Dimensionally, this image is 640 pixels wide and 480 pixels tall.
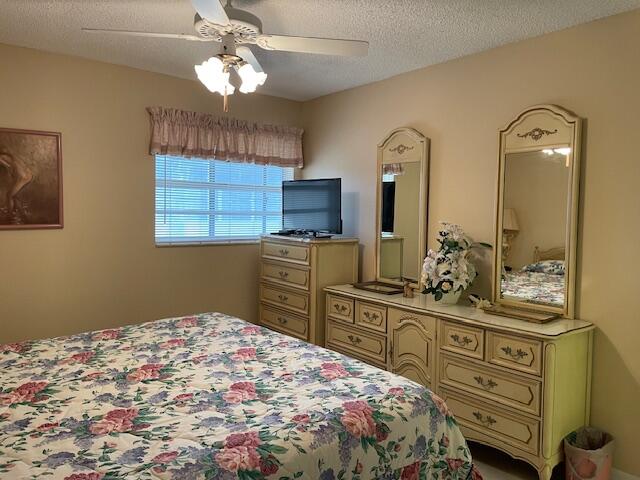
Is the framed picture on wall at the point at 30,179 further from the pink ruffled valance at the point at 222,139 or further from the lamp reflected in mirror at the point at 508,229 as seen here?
the lamp reflected in mirror at the point at 508,229

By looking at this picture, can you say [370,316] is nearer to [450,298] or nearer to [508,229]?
[450,298]

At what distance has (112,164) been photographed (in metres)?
3.72

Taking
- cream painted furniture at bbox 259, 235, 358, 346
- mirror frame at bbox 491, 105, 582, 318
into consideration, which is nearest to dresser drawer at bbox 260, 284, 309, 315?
cream painted furniture at bbox 259, 235, 358, 346

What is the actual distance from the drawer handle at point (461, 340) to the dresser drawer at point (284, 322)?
134cm

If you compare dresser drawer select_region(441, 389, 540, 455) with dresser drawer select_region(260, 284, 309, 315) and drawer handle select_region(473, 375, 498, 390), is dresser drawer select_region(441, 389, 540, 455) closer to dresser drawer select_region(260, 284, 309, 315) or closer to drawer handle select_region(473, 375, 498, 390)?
drawer handle select_region(473, 375, 498, 390)

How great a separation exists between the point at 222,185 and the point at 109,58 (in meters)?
1.35

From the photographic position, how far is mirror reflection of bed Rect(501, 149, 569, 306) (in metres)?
2.80

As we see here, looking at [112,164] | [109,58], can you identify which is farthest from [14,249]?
[109,58]

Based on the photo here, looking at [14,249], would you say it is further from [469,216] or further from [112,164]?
[469,216]

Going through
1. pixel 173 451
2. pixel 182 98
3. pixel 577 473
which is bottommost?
pixel 577 473

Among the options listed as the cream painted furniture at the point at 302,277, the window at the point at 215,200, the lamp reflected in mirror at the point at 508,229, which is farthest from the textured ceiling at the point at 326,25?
the cream painted furniture at the point at 302,277

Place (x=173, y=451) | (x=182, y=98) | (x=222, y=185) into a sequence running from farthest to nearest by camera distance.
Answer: (x=222, y=185) < (x=182, y=98) < (x=173, y=451)

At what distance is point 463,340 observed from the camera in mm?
2811

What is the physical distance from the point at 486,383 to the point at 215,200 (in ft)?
9.00
